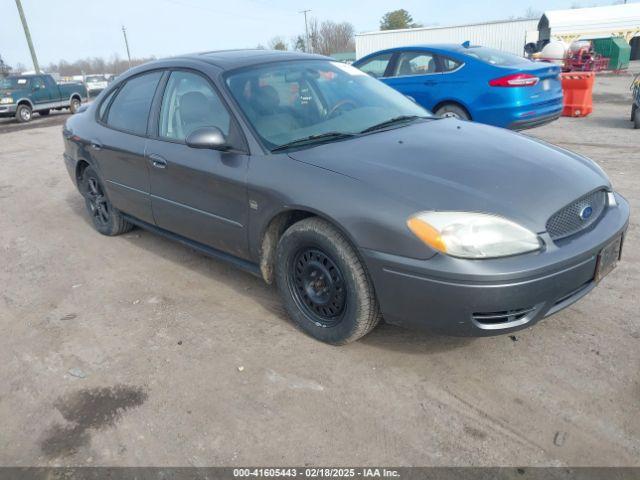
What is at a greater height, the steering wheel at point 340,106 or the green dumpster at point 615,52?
the steering wheel at point 340,106

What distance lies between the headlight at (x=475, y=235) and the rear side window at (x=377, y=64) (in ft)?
22.7

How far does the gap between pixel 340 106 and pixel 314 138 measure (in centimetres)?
52

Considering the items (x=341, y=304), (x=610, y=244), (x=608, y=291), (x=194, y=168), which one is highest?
(x=194, y=168)

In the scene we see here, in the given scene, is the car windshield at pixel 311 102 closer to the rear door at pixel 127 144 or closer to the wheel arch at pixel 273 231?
the wheel arch at pixel 273 231

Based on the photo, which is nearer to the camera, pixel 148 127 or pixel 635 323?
pixel 635 323

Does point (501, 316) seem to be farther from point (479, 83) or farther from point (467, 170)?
point (479, 83)

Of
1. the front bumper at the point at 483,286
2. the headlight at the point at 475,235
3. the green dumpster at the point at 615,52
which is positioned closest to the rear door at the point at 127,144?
the front bumper at the point at 483,286

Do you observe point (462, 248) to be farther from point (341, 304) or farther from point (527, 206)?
point (341, 304)

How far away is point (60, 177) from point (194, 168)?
5.84m

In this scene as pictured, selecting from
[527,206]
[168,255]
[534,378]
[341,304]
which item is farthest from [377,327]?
[168,255]

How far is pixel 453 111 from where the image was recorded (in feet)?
26.0

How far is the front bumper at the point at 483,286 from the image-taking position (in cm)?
236

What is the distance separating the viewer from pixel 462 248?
239 cm

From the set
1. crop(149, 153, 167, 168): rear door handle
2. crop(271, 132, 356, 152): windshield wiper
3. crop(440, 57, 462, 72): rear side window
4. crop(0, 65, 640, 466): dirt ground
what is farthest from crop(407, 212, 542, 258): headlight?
crop(440, 57, 462, 72): rear side window
